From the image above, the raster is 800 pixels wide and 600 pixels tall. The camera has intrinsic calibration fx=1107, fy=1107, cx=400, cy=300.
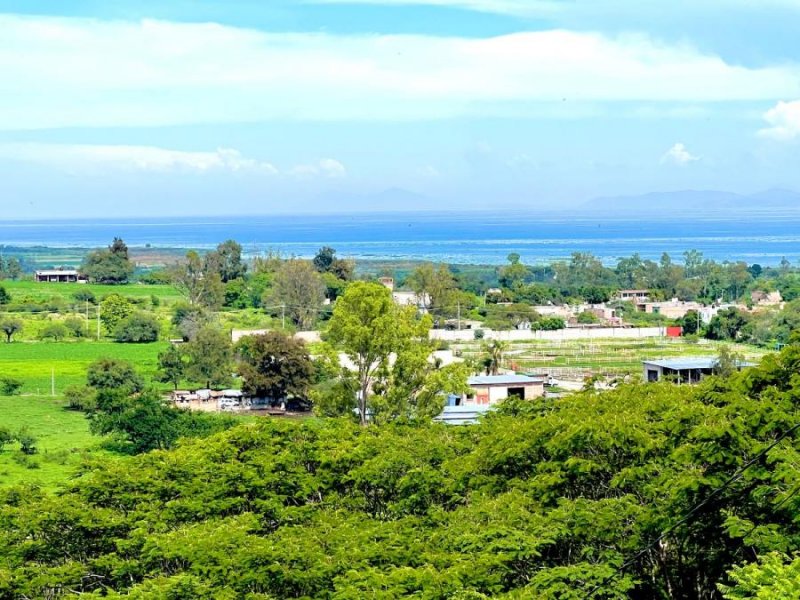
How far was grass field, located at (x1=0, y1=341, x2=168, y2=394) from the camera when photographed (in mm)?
41794

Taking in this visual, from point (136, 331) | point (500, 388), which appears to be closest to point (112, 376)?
point (500, 388)

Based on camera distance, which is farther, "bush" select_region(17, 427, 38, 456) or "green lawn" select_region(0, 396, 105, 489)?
"bush" select_region(17, 427, 38, 456)

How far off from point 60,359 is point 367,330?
2845 centimetres

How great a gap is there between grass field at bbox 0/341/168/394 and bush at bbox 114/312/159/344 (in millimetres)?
766

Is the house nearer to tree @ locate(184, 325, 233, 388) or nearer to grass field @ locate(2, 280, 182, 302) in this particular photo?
grass field @ locate(2, 280, 182, 302)

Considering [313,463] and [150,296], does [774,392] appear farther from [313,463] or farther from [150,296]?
[150,296]

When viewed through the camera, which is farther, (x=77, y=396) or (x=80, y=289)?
(x=80, y=289)

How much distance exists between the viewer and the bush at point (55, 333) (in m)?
54.3

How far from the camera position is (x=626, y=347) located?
5028 centimetres

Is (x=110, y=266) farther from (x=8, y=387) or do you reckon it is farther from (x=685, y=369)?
(x=685, y=369)

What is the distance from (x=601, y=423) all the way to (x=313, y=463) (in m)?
4.04

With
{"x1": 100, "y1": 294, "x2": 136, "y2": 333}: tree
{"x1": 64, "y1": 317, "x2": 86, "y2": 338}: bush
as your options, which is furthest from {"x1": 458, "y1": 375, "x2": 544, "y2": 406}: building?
{"x1": 64, "y1": 317, "x2": 86, "y2": 338}: bush

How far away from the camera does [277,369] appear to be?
37188mm

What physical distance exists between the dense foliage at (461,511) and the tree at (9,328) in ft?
138
